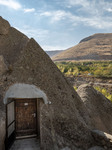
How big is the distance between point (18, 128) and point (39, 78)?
3.30m

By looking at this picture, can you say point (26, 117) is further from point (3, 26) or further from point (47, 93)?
point (3, 26)

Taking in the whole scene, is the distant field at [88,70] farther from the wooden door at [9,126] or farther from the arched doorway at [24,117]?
the wooden door at [9,126]

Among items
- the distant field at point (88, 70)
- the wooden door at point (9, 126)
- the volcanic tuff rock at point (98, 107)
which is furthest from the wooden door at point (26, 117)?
the distant field at point (88, 70)

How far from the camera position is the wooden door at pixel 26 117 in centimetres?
830

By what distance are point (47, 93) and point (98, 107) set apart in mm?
5963

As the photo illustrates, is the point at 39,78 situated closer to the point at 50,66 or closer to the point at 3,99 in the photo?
the point at 50,66

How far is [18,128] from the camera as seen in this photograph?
830 centimetres

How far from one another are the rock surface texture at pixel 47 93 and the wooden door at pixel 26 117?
1.76 metres

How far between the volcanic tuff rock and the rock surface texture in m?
3.20

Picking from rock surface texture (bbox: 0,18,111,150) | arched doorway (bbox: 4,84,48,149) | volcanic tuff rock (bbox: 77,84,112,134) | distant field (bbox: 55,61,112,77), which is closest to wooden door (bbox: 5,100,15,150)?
arched doorway (bbox: 4,84,48,149)

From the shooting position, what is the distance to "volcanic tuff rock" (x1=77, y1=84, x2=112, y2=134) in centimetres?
1050

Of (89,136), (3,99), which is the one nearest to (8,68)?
(3,99)

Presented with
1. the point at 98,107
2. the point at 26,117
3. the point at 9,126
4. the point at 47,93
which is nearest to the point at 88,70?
the point at 98,107

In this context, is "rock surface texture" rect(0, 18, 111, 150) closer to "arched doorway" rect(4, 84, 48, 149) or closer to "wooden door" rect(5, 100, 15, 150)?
"wooden door" rect(5, 100, 15, 150)
